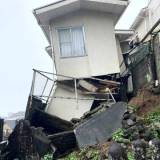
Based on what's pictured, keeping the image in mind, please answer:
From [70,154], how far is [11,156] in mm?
2779

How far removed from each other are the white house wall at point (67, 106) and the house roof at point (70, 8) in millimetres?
3373

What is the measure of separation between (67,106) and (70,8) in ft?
15.3

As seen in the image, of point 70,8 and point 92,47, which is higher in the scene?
point 70,8

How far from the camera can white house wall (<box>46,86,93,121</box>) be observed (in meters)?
18.9

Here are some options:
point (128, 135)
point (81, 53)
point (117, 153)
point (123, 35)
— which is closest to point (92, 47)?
point (81, 53)

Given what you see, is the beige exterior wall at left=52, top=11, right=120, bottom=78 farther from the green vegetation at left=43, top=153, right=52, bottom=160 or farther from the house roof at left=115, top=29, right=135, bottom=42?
the green vegetation at left=43, top=153, right=52, bottom=160

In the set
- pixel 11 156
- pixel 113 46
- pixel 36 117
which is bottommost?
pixel 11 156

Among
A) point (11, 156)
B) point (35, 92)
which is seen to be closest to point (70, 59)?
point (35, 92)

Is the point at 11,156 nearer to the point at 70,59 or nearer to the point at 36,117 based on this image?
the point at 36,117

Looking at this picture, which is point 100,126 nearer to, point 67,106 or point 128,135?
point 128,135

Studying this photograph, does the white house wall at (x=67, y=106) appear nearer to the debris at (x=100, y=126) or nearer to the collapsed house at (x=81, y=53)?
the collapsed house at (x=81, y=53)

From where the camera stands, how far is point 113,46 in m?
20.7

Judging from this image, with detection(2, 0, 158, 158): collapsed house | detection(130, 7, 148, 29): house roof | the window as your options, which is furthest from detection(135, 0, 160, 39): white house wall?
the window

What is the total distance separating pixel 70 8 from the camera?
65.7 ft
